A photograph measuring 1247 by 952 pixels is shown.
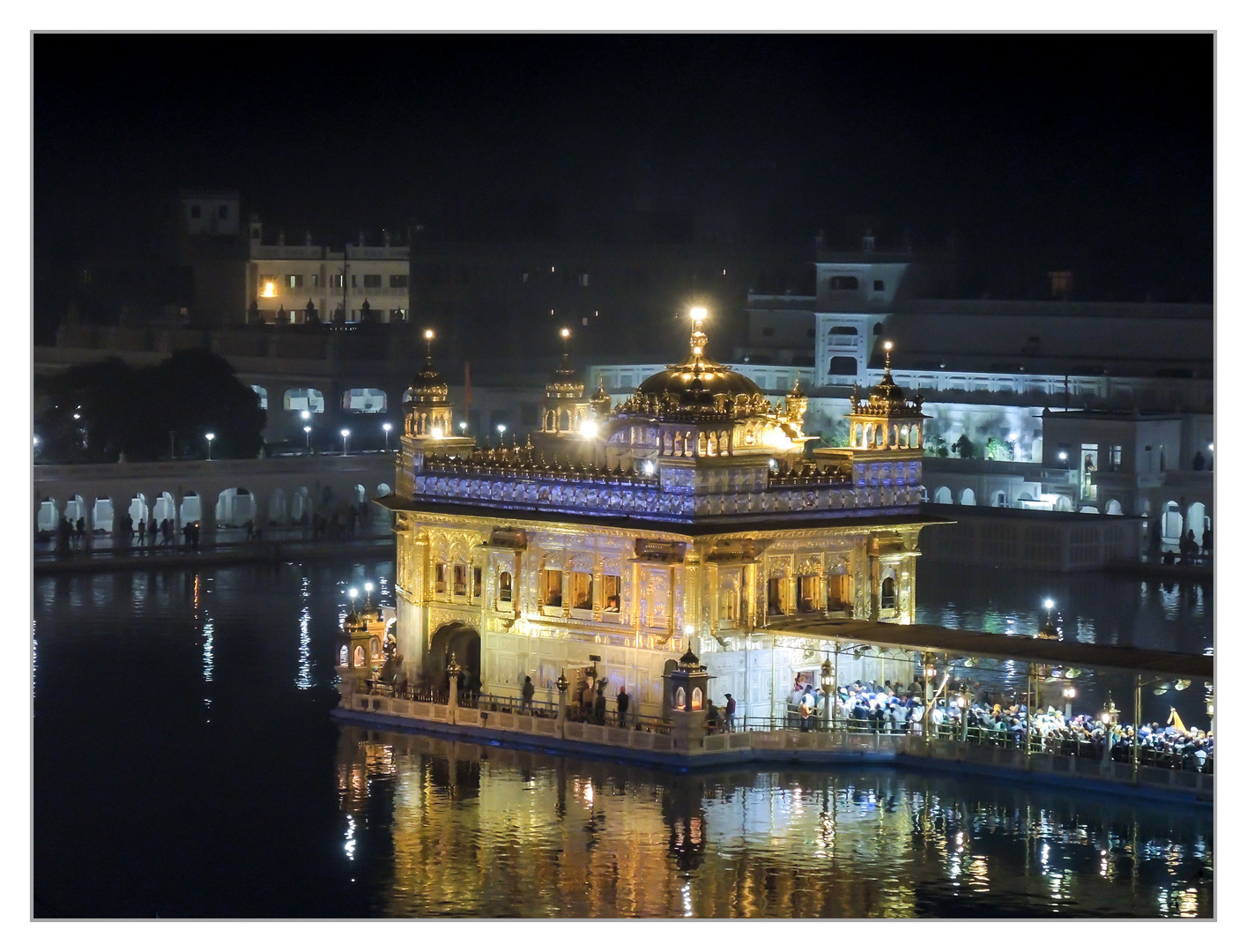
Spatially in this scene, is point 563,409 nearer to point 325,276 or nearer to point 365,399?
point 365,399

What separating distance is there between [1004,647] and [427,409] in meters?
8.26

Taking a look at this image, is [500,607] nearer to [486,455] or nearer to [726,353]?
[486,455]

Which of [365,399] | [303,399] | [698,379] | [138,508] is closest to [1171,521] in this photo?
[138,508]

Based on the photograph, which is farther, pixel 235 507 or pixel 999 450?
pixel 999 450

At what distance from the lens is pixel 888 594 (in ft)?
116

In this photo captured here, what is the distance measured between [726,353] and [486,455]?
41.1 metres

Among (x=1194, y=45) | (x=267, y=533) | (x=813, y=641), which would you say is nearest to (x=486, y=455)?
(x=813, y=641)

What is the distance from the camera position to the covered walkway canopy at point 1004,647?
30922mm

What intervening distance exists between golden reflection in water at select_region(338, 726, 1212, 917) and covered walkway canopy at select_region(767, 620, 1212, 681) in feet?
4.86

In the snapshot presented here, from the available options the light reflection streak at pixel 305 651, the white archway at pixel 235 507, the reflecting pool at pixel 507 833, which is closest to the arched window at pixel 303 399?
the white archway at pixel 235 507

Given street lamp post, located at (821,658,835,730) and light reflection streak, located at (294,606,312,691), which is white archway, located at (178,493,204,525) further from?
street lamp post, located at (821,658,835,730)

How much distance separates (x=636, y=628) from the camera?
33.8m

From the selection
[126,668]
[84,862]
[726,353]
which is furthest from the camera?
[726,353]

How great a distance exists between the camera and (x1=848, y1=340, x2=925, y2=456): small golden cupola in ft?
116
